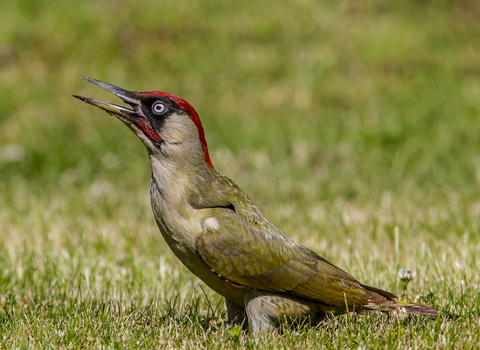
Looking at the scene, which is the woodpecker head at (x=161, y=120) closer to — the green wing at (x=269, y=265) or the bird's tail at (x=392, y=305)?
the green wing at (x=269, y=265)

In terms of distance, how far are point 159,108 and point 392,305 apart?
Result: 5.12 feet

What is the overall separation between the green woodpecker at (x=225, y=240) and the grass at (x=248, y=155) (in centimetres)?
14

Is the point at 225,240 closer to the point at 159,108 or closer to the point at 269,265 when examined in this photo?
the point at 269,265

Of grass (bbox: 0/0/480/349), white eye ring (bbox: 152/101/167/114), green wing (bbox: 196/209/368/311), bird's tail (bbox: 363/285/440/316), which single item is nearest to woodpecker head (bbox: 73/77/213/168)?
white eye ring (bbox: 152/101/167/114)

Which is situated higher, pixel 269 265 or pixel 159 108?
pixel 159 108

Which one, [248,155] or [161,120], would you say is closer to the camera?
[161,120]

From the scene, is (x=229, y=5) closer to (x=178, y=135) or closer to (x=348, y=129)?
(x=348, y=129)

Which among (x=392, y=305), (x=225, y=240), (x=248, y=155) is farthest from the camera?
(x=248, y=155)

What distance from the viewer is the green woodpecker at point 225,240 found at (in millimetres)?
3064

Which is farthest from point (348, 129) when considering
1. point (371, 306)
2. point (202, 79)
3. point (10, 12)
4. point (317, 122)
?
point (10, 12)

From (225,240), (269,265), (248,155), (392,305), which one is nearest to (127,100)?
(225,240)

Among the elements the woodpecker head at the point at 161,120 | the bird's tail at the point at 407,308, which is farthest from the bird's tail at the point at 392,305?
the woodpecker head at the point at 161,120

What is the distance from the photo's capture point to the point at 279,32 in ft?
35.0

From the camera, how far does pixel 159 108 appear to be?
10.7 feet
